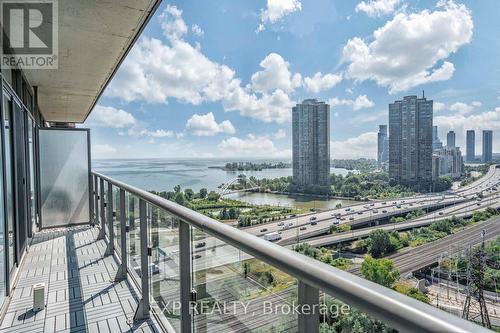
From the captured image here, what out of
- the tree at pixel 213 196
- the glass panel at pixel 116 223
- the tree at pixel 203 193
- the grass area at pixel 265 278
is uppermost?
the grass area at pixel 265 278

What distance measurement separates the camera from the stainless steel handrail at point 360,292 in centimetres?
47

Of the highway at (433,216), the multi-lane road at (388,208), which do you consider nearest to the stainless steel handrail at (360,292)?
the highway at (433,216)

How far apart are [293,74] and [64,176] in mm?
38877

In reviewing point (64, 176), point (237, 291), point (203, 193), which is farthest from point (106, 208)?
point (203, 193)

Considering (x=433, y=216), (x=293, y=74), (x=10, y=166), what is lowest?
(x=433, y=216)

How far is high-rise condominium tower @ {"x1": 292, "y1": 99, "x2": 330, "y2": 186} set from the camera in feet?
78.0

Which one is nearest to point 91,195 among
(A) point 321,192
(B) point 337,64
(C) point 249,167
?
(C) point 249,167

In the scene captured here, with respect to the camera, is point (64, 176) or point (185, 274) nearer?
point (185, 274)

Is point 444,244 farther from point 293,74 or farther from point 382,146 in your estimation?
point 293,74

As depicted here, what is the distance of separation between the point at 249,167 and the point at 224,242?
18691 mm

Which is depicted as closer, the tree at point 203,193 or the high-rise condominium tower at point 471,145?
the tree at point 203,193

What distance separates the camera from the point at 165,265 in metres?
2.11

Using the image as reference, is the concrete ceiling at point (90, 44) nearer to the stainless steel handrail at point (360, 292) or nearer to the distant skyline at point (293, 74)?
the stainless steel handrail at point (360, 292)

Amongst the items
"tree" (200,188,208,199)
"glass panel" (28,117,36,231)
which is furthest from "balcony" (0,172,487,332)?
"tree" (200,188,208,199)
